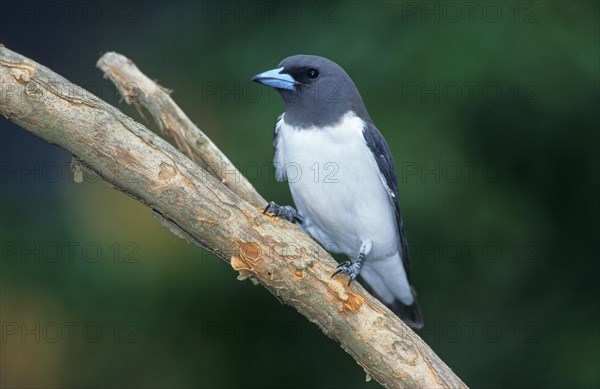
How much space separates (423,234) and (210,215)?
2.99m

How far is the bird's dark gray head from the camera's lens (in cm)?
493

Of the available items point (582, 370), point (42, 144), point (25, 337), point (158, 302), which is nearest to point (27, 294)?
point (25, 337)

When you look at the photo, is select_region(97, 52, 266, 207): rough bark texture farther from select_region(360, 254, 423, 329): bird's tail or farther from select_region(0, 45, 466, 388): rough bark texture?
select_region(360, 254, 423, 329): bird's tail

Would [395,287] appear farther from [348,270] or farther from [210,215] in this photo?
[210,215]

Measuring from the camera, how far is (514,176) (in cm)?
678

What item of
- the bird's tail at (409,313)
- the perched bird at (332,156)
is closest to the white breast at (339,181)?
the perched bird at (332,156)

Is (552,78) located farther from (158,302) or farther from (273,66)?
(158,302)

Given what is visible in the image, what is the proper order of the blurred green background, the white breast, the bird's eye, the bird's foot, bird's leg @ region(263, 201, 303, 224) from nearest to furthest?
1. the bird's foot
2. bird's leg @ region(263, 201, 303, 224)
3. the white breast
4. the bird's eye
5. the blurred green background

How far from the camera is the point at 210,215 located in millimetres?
4113

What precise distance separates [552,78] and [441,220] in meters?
1.50

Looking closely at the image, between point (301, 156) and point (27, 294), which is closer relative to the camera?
point (301, 156)

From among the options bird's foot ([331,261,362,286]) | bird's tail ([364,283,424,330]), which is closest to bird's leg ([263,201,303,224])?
bird's foot ([331,261,362,286])

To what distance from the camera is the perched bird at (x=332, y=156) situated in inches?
193

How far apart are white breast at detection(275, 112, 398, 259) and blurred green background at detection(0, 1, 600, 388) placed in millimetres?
1256
